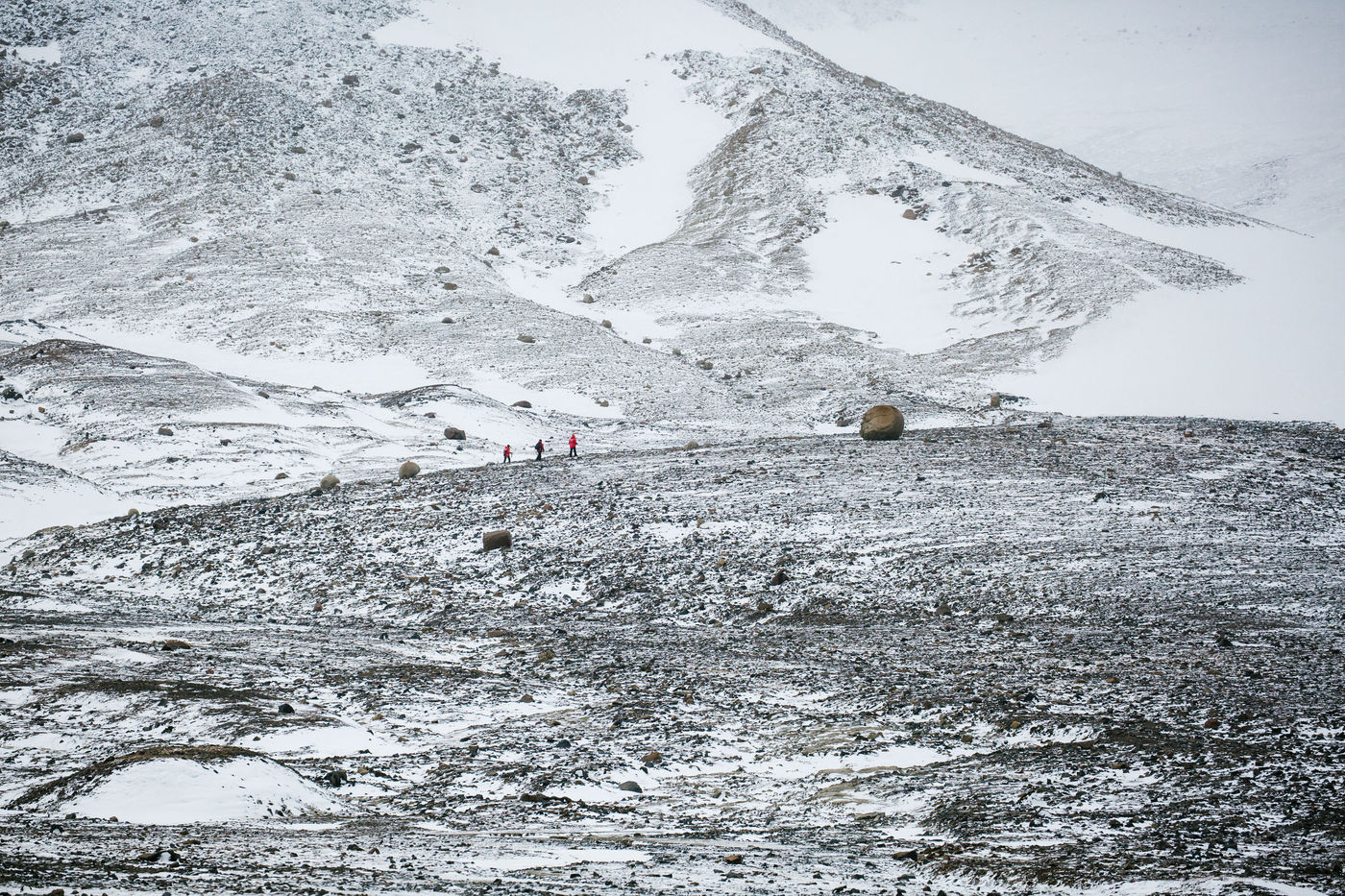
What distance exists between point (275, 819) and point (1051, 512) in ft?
62.8

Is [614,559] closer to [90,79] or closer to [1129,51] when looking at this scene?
[90,79]

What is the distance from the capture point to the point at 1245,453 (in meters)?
26.5

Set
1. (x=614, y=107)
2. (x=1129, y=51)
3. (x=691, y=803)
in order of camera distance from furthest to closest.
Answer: (x=1129, y=51) → (x=614, y=107) → (x=691, y=803)

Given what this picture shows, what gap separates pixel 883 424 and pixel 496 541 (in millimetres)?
14125

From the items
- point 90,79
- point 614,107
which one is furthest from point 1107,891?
point 90,79

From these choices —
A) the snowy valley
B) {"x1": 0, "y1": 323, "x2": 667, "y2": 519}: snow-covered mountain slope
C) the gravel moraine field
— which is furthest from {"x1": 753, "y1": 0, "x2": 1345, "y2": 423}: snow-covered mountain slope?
{"x1": 0, "y1": 323, "x2": 667, "y2": 519}: snow-covered mountain slope

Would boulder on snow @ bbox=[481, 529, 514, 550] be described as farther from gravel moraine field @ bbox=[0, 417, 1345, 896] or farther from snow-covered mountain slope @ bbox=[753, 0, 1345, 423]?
snow-covered mountain slope @ bbox=[753, 0, 1345, 423]

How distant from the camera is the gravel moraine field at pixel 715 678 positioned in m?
8.16

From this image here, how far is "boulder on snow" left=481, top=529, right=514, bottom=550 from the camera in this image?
22.5m

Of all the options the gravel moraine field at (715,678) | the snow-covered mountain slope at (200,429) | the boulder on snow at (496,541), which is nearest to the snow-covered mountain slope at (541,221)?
the snow-covered mountain slope at (200,429)

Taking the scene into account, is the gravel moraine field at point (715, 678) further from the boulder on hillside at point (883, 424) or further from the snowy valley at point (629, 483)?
the boulder on hillside at point (883, 424)

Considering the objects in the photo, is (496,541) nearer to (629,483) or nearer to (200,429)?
(629,483)

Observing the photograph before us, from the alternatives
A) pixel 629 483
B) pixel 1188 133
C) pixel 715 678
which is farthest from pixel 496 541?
pixel 1188 133

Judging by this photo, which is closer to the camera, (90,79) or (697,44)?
(90,79)
